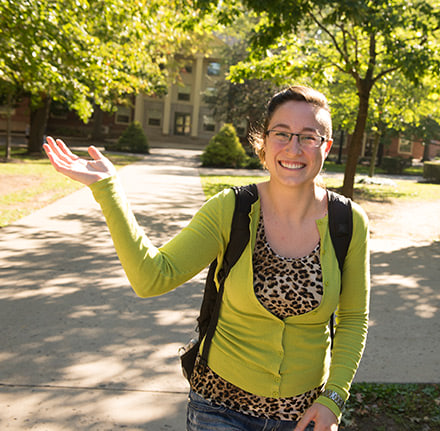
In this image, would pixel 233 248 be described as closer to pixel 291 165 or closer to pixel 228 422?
pixel 291 165

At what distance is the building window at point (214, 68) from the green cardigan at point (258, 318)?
5412 cm

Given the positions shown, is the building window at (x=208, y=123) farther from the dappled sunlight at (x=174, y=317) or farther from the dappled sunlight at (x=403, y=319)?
the dappled sunlight at (x=174, y=317)

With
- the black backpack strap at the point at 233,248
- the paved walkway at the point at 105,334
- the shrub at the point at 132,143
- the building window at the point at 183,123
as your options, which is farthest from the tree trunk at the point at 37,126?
the building window at the point at 183,123

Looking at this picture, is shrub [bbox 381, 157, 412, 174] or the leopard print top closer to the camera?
the leopard print top

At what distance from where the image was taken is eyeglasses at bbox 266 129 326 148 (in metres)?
2.00

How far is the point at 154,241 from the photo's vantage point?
26.7ft

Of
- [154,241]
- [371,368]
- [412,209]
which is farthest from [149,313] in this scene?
[412,209]

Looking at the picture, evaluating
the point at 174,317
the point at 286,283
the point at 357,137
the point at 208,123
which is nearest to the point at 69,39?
the point at 357,137

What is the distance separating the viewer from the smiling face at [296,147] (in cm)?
200

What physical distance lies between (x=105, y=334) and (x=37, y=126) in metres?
23.0

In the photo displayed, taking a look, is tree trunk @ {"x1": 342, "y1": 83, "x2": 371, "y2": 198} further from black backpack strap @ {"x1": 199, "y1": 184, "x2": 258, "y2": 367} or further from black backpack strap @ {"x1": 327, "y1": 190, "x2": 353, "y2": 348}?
black backpack strap @ {"x1": 199, "y1": 184, "x2": 258, "y2": 367}

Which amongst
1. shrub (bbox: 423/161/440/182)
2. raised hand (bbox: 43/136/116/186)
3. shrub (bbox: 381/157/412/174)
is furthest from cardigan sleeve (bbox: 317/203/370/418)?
shrub (bbox: 381/157/412/174)

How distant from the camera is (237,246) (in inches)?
77.9

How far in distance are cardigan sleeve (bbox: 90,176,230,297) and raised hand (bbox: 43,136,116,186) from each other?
0.03m
